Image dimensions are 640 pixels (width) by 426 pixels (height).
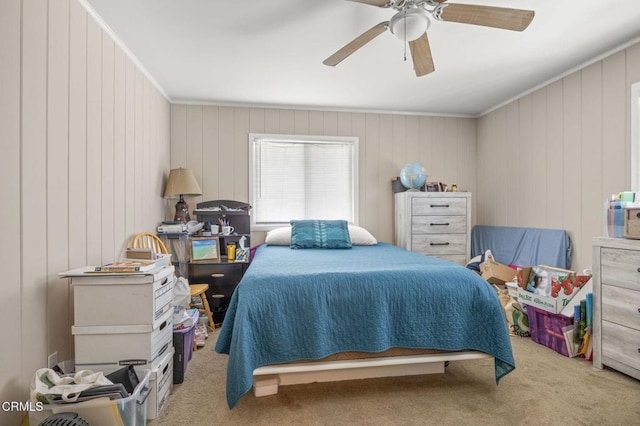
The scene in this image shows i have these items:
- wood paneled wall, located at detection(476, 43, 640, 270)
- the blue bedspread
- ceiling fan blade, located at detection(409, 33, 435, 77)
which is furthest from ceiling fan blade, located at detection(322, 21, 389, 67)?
wood paneled wall, located at detection(476, 43, 640, 270)

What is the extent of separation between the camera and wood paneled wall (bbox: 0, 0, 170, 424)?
57.7 inches

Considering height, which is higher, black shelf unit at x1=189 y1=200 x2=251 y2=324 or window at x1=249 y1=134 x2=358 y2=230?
window at x1=249 y1=134 x2=358 y2=230

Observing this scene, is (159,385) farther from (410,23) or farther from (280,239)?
(410,23)

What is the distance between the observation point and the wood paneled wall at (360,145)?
13.1ft

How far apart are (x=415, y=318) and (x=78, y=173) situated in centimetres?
211

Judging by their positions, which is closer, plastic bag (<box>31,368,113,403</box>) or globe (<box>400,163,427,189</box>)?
plastic bag (<box>31,368,113,403</box>)

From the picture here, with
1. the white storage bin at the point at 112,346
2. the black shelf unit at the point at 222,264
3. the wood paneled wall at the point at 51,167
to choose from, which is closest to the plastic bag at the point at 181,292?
the wood paneled wall at the point at 51,167

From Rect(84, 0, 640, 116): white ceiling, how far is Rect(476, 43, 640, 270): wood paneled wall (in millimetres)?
175

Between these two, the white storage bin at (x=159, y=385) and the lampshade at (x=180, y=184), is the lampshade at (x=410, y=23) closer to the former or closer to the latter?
the white storage bin at (x=159, y=385)

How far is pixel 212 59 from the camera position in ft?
9.34

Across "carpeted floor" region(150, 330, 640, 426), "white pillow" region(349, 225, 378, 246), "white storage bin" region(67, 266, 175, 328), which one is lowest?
"carpeted floor" region(150, 330, 640, 426)

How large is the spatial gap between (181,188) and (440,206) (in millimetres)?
2887

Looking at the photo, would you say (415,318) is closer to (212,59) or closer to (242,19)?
(242,19)

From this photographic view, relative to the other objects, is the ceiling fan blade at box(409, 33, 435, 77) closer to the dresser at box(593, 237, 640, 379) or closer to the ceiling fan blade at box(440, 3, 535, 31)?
the ceiling fan blade at box(440, 3, 535, 31)
